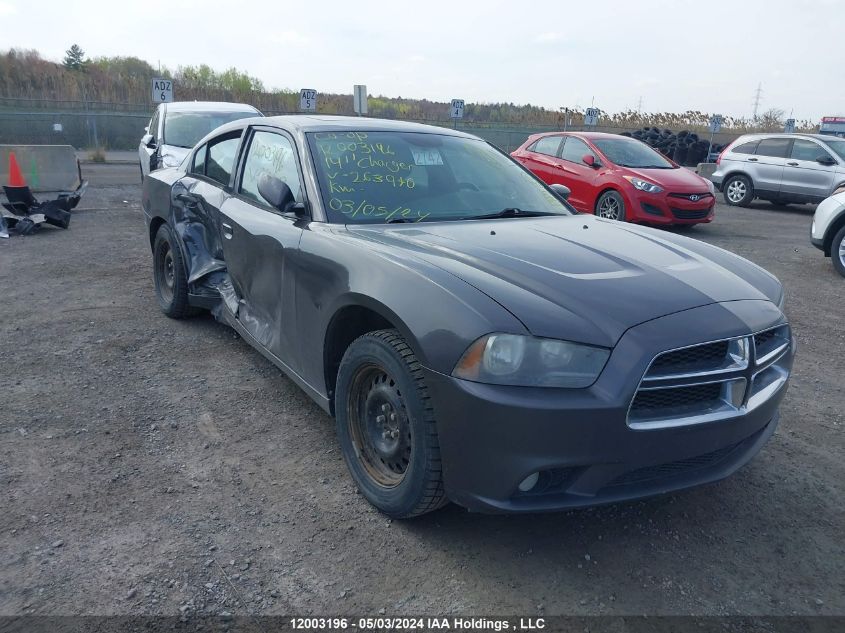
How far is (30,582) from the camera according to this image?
7.79ft

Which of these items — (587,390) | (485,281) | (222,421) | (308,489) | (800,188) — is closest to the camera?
(587,390)

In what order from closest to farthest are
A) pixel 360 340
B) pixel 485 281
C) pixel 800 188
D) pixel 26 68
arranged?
1. pixel 485 281
2. pixel 360 340
3. pixel 800 188
4. pixel 26 68

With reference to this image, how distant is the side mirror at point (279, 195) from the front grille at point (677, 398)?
1920 mm

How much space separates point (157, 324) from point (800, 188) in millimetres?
13236

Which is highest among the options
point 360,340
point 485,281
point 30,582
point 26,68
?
point 26,68

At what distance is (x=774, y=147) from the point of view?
14094 mm

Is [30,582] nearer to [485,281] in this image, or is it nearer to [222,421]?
[222,421]

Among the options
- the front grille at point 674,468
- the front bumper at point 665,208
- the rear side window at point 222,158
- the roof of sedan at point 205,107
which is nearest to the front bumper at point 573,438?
the front grille at point 674,468

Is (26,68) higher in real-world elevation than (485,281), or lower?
higher

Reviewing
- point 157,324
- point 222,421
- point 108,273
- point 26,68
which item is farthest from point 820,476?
point 26,68

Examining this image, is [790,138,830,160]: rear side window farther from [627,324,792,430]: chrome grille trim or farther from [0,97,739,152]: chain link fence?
[627,324,792,430]: chrome grille trim

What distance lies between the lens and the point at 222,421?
3.70 metres

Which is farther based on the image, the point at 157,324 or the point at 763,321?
the point at 157,324

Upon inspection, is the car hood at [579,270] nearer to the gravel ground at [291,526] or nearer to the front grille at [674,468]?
the front grille at [674,468]
